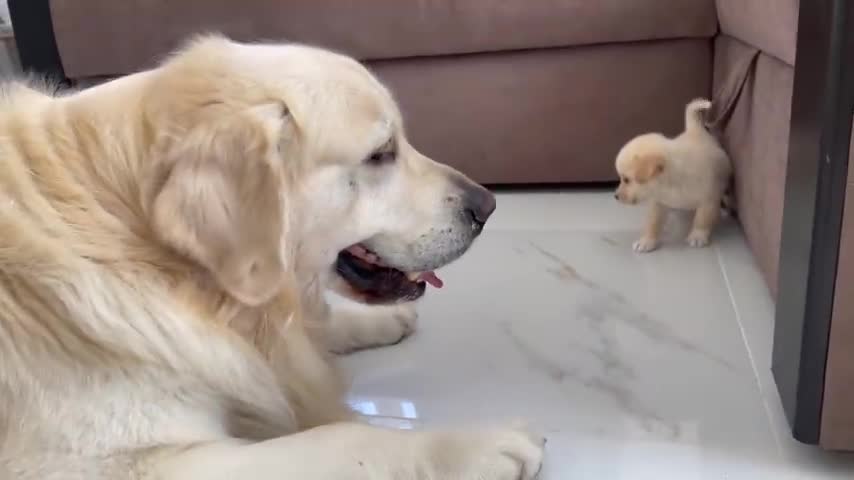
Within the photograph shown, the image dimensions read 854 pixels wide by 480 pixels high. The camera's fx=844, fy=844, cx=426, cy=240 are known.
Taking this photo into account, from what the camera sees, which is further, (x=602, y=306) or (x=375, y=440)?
(x=602, y=306)

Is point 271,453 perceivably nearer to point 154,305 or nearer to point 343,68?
point 154,305

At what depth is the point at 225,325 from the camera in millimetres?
931

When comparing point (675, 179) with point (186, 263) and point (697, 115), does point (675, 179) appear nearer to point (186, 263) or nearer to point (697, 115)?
point (697, 115)

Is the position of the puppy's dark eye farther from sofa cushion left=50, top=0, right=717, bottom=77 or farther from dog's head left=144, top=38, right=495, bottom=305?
sofa cushion left=50, top=0, right=717, bottom=77

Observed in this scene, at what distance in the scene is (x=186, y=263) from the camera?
0.90 meters

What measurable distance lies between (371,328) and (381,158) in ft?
1.53

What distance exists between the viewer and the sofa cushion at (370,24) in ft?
6.23

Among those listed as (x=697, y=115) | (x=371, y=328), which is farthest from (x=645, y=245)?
(x=371, y=328)

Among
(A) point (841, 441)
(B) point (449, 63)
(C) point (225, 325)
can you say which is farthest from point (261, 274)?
(B) point (449, 63)

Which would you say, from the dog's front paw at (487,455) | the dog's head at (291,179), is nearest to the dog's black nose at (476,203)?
the dog's head at (291,179)

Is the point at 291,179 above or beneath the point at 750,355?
above

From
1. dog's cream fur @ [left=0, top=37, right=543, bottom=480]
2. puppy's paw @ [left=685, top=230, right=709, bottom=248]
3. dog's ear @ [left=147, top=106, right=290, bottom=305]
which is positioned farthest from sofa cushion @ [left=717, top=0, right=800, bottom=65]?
dog's ear @ [left=147, top=106, right=290, bottom=305]

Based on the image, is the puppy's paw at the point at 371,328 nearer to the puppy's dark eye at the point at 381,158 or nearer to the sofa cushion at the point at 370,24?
the puppy's dark eye at the point at 381,158

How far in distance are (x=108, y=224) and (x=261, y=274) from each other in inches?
6.5
